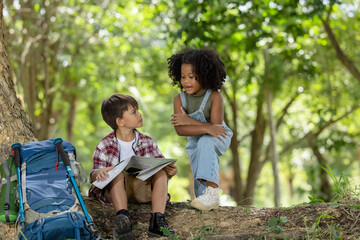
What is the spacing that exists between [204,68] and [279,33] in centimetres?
599

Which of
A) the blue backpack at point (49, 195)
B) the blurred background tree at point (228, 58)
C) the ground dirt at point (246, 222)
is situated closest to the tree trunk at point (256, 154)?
the blurred background tree at point (228, 58)

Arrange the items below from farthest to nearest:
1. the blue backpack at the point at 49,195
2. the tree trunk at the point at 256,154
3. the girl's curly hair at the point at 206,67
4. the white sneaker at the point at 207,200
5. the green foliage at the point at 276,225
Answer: the tree trunk at the point at 256,154, the girl's curly hair at the point at 206,67, the white sneaker at the point at 207,200, the green foliage at the point at 276,225, the blue backpack at the point at 49,195

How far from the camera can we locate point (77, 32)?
10.8 meters

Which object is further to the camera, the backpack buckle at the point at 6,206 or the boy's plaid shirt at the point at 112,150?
the boy's plaid shirt at the point at 112,150

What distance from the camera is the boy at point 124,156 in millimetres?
3712

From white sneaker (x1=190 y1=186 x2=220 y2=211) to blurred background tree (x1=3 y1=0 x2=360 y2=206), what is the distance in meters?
3.17

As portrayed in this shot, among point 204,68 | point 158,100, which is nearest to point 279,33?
point 204,68

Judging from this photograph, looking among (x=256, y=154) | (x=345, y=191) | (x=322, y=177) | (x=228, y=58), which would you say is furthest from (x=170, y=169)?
(x=322, y=177)

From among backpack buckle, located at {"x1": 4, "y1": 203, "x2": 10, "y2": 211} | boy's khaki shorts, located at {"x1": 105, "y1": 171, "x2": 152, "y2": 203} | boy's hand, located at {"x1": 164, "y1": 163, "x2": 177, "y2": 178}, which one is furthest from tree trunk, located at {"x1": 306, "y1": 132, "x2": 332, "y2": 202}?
backpack buckle, located at {"x1": 4, "y1": 203, "x2": 10, "y2": 211}

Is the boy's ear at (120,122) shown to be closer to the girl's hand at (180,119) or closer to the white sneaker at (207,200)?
the girl's hand at (180,119)

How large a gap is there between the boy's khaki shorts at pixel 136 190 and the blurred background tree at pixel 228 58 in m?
3.20

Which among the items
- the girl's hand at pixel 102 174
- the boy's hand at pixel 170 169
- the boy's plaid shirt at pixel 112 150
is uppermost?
the boy's plaid shirt at pixel 112 150

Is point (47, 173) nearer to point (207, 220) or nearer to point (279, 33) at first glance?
point (207, 220)

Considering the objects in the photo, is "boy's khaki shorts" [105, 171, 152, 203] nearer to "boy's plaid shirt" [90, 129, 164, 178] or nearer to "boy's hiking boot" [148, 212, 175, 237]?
"boy's plaid shirt" [90, 129, 164, 178]
